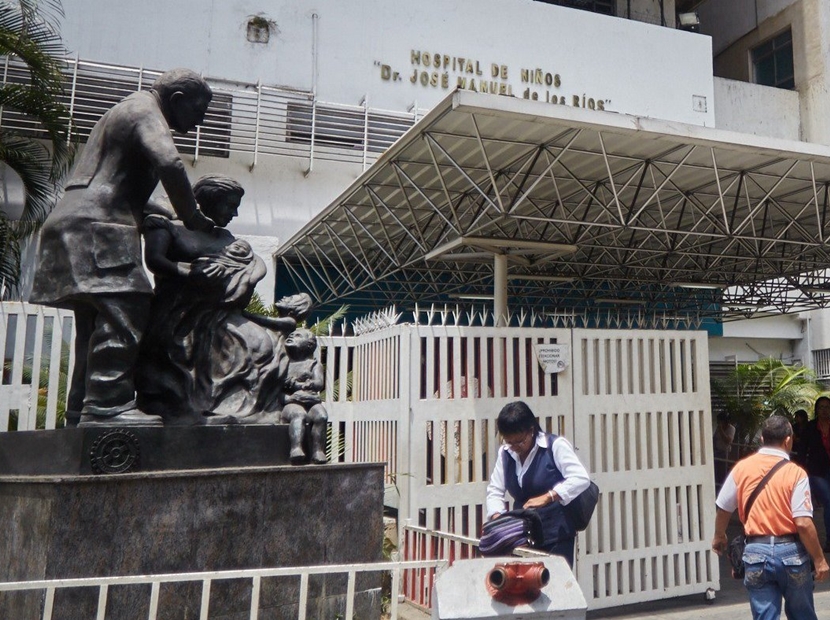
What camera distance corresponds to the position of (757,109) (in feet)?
71.6

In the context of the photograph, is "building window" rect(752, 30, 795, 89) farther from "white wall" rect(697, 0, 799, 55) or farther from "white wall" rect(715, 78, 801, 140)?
"white wall" rect(715, 78, 801, 140)

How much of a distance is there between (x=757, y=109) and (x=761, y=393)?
883 cm

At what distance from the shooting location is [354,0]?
16.0 metres

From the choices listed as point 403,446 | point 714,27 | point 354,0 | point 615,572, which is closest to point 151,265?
point 403,446

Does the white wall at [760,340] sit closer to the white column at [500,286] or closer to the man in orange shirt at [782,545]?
→ the white column at [500,286]

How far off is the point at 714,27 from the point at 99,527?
28220mm

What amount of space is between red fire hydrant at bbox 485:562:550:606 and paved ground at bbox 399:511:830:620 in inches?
150

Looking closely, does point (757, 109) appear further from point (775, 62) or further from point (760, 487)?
point (760, 487)

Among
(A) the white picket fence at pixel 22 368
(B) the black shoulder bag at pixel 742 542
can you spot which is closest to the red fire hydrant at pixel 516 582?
(B) the black shoulder bag at pixel 742 542

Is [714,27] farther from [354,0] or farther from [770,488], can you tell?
[770,488]

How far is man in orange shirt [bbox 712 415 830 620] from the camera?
3977mm

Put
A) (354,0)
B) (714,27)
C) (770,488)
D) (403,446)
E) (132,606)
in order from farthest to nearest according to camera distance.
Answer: (714,27), (354,0), (403,446), (770,488), (132,606)

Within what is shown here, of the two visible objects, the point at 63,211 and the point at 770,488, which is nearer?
the point at 63,211

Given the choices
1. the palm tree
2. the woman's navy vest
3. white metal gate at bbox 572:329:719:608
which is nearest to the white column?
white metal gate at bbox 572:329:719:608
